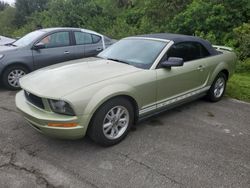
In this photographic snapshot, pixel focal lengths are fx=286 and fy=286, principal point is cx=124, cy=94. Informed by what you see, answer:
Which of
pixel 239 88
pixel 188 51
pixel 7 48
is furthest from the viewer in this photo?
pixel 7 48

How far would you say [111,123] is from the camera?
401 cm

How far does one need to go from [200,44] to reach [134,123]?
85.2 inches

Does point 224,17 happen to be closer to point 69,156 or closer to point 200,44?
point 200,44

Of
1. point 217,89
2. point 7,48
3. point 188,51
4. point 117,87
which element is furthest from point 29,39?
point 217,89

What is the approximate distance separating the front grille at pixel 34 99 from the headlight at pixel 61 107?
219 millimetres

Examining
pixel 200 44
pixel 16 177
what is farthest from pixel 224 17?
pixel 16 177

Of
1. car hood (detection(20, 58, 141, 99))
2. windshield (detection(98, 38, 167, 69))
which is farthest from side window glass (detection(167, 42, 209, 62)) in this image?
car hood (detection(20, 58, 141, 99))

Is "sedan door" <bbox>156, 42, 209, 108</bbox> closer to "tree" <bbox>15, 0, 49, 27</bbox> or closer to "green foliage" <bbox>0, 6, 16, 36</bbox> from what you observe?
"tree" <bbox>15, 0, 49, 27</bbox>

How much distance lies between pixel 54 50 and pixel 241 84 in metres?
4.73

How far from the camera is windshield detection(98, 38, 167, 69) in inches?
181

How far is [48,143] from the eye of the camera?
417 cm

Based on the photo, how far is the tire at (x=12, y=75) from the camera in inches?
267

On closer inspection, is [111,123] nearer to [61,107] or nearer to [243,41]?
[61,107]

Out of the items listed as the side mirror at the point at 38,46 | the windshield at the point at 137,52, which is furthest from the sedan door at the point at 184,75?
the side mirror at the point at 38,46
